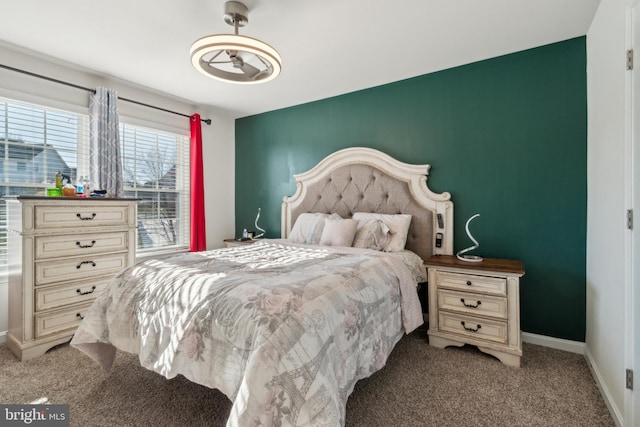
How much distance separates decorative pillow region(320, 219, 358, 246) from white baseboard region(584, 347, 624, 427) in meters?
1.93

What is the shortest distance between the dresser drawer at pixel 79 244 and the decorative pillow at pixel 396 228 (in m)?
2.33

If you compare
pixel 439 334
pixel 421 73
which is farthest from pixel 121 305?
pixel 421 73

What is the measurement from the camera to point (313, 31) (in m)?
2.30

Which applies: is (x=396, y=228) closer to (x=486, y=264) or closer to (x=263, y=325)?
(x=486, y=264)

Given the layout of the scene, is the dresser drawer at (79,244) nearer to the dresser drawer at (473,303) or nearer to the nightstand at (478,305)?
the nightstand at (478,305)

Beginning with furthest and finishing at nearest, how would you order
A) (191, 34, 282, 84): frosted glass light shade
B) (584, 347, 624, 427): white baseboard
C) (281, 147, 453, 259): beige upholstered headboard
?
(281, 147, 453, 259): beige upholstered headboard < (191, 34, 282, 84): frosted glass light shade < (584, 347, 624, 427): white baseboard

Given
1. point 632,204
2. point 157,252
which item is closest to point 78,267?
point 157,252

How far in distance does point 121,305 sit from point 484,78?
3.36 m

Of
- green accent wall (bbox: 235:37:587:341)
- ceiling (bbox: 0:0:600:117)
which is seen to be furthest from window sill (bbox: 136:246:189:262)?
green accent wall (bbox: 235:37:587:341)

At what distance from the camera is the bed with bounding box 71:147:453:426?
1.15 metres

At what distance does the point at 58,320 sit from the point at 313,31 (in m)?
3.06

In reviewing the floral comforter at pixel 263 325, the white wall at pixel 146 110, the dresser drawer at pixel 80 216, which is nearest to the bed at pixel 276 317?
the floral comforter at pixel 263 325

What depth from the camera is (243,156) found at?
14.9 feet

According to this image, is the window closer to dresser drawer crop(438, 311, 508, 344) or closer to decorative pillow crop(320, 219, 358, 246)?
decorative pillow crop(320, 219, 358, 246)
